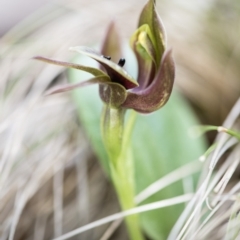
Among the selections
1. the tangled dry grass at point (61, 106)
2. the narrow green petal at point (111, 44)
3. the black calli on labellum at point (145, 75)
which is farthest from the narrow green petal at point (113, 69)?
the tangled dry grass at point (61, 106)

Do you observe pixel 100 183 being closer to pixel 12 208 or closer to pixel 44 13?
pixel 12 208

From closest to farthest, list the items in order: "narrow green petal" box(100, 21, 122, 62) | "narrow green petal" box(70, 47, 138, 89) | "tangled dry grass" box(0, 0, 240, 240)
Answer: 1. "narrow green petal" box(70, 47, 138, 89)
2. "narrow green petal" box(100, 21, 122, 62)
3. "tangled dry grass" box(0, 0, 240, 240)

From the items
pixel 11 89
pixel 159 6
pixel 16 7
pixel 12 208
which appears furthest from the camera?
pixel 16 7

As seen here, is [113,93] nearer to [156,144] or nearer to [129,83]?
[129,83]

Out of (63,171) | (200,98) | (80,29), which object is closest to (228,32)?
(200,98)

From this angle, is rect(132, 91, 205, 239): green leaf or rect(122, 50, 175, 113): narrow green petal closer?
rect(122, 50, 175, 113): narrow green petal

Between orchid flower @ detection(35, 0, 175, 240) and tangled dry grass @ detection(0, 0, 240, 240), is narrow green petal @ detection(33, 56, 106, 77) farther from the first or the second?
tangled dry grass @ detection(0, 0, 240, 240)

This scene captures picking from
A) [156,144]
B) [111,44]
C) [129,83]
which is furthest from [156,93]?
[156,144]

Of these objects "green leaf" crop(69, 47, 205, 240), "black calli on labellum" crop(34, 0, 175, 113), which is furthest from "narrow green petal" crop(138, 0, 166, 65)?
"green leaf" crop(69, 47, 205, 240)
